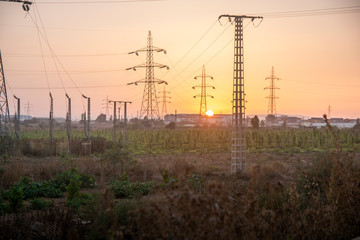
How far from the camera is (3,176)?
14500mm

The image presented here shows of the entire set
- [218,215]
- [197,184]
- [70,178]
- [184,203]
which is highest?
[184,203]

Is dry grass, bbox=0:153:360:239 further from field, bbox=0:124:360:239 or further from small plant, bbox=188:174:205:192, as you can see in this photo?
small plant, bbox=188:174:205:192

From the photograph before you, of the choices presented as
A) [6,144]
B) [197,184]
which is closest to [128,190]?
[197,184]

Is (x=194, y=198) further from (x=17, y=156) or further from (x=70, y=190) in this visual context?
(x=17, y=156)

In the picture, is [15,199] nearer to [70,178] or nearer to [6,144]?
[70,178]

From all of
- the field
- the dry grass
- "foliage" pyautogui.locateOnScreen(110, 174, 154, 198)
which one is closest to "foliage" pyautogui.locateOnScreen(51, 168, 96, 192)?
the field

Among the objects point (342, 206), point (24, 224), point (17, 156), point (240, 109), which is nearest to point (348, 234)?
point (342, 206)

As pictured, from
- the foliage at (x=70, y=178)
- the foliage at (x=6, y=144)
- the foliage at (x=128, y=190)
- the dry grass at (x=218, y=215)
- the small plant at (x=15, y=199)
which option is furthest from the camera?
the foliage at (x=6, y=144)

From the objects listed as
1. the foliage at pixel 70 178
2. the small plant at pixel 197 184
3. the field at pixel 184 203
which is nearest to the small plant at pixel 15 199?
the field at pixel 184 203

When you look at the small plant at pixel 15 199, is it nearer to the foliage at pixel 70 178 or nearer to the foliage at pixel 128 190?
the foliage at pixel 128 190

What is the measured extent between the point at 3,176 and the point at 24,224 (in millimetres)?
8790

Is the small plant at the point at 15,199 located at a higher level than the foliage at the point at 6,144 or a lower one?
lower

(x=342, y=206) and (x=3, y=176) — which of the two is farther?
(x=3, y=176)

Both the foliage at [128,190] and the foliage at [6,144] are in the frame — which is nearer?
the foliage at [128,190]
